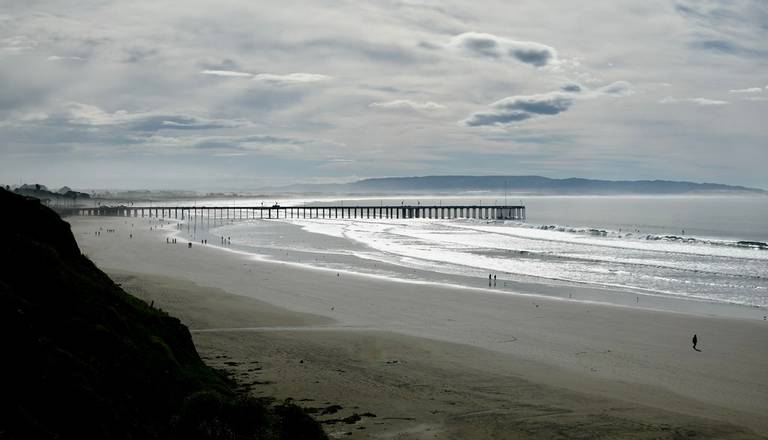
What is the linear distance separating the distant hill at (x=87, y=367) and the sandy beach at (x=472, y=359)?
2.59 metres

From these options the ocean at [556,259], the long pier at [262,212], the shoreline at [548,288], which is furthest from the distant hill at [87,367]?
the long pier at [262,212]

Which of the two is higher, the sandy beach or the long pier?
the long pier

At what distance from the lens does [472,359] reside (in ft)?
61.0

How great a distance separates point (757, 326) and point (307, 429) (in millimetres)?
21278

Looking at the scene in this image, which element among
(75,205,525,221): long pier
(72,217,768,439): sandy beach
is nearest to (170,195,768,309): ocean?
(72,217,768,439): sandy beach

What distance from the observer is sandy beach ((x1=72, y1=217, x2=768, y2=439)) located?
42.9 feet

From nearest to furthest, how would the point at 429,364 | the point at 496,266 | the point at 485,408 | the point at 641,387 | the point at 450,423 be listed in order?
the point at 450,423, the point at 485,408, the point at 641,387, the point at 429,364, the point at 496,266

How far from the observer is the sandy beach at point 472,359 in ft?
42.9

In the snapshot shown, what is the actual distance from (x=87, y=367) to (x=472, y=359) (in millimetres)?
12283

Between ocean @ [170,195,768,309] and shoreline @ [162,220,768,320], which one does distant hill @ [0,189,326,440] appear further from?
ocean @ [170,195,768,309]

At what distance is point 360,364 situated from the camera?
1722cm

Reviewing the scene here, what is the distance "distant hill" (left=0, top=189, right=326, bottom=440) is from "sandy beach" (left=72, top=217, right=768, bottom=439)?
102 inches

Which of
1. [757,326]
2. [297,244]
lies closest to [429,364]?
[757,326]

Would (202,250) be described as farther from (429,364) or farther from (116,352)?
(116,352)
